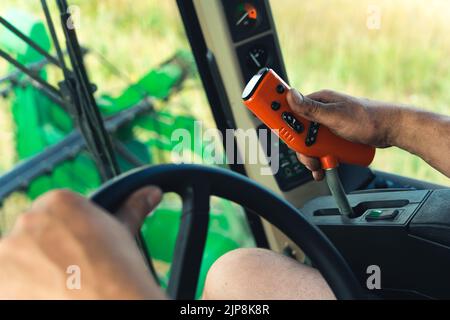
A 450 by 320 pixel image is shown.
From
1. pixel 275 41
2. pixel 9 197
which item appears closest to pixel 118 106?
pixel 9 197

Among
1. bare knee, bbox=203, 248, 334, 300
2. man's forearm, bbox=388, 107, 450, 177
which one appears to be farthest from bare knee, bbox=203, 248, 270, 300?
man's forearm, bbox=388, 107, 450, 177

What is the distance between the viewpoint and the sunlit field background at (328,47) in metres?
1.98

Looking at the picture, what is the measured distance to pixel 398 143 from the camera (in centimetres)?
149

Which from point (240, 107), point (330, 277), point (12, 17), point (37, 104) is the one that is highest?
point (12, 17)

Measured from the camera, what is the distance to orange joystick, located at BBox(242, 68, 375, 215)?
1335 millimetres

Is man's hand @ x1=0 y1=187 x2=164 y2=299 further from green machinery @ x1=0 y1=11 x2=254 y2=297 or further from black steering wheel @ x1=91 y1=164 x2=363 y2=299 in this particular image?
green machinery @ x1=0 y1=11 x2=254 y2=297

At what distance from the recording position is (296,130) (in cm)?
139

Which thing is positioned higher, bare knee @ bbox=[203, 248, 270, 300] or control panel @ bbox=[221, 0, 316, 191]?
control panel @ bbox=[221, 0, 316, 191]

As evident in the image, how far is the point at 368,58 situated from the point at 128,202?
5.82 ft

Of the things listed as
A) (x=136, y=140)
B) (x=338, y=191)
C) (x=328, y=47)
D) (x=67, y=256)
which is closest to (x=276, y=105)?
(x=338, y=191)

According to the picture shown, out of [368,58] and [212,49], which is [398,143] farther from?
[368,58]

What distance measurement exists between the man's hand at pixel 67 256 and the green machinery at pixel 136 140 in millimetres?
1137

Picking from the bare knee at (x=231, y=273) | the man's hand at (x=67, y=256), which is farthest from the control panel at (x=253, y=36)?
the man's hand at (x=67, y=256)

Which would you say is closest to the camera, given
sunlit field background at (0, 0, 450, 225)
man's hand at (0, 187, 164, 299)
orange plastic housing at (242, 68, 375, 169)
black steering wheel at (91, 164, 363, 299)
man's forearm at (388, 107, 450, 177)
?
man's hand at (0, 187, 164, 299)
